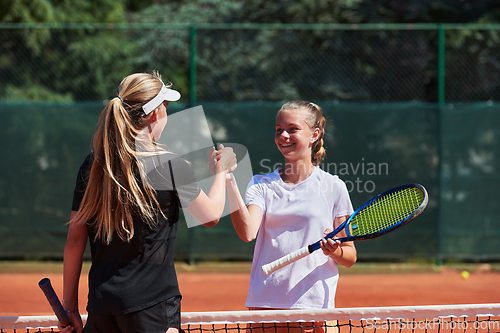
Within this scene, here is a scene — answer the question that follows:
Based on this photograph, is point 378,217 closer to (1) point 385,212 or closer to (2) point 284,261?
(1) point 385,212

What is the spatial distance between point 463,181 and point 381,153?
1.07 metres

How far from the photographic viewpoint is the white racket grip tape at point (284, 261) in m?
1.92

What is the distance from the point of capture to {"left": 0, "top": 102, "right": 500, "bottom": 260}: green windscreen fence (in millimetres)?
5875

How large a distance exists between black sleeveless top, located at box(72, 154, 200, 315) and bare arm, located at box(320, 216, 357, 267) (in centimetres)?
59

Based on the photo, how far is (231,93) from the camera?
27.1 feet

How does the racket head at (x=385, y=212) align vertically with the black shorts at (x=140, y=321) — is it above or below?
above

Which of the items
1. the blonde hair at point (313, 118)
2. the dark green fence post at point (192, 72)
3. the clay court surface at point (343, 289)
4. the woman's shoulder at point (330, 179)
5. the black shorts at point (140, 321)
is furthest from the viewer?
the dark green fence post at point (192, 72)

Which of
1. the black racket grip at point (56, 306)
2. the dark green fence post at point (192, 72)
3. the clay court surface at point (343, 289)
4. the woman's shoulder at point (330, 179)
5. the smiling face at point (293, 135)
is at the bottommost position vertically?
the clay court surface at point (343, 289)

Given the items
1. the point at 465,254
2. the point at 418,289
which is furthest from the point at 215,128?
the point at 465,254

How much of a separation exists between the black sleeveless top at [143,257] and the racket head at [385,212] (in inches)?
31.3

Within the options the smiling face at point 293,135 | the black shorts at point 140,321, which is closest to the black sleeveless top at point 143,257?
the black shorts at point 140,321

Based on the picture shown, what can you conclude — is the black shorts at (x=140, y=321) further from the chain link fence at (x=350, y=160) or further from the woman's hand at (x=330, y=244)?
the chain link fence at (x=350, y=160)

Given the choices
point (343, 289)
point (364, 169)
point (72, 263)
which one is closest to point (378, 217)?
point (72, 263)

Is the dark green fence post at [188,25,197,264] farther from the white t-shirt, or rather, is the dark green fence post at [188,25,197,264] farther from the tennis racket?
the tennis racket
